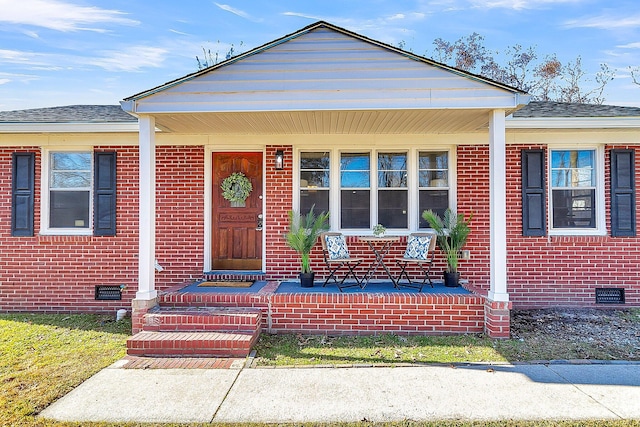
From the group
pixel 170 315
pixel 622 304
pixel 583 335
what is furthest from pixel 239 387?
pixel 622 304

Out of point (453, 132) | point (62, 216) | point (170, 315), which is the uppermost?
point (453, 132)

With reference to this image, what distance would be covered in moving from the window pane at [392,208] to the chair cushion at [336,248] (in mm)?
962

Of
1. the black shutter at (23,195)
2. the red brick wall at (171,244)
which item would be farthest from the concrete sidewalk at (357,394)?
the black shutter at (23,195)

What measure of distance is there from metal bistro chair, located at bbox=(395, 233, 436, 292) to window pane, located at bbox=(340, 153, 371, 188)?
4.02 ft

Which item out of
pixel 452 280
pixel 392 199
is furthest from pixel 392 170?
pixel 452 280

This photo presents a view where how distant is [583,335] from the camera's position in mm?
5277

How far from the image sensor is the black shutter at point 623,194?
6523mm

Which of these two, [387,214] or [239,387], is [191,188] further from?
[239,387]

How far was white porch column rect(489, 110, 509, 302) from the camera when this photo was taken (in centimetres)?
500

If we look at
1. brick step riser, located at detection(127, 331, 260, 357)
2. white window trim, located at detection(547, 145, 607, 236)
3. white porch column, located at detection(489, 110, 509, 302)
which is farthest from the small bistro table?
white window trim, located at detection(547, 145, 607, 236)

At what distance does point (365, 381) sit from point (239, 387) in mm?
1189

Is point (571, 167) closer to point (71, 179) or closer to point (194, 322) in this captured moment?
point (194, 322)

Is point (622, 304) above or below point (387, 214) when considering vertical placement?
below

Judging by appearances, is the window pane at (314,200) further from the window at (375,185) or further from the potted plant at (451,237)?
the potted plant at (451,237)
